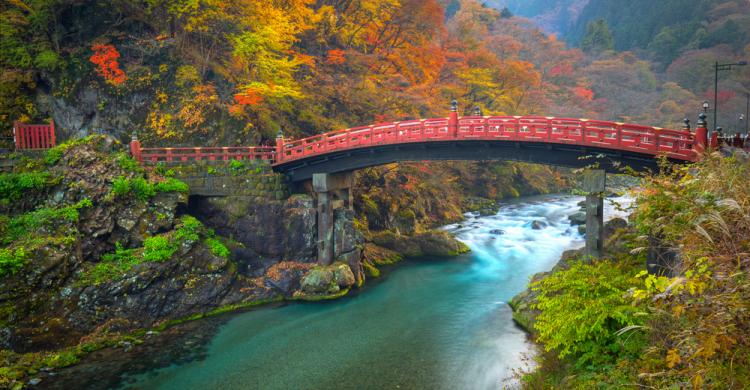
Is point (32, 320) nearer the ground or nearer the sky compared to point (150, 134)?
nearer the ground

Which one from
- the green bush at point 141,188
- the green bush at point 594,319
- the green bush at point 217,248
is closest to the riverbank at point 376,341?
the green bush at point 217,248

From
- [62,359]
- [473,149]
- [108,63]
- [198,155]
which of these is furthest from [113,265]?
[473,149]

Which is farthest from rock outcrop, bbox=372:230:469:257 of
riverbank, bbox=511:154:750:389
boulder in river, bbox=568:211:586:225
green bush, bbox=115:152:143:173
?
riverbank, bbox=511:154:750:389

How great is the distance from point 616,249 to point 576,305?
9.07 m

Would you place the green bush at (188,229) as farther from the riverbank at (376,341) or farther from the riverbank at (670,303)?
the riverbank at (670,303)

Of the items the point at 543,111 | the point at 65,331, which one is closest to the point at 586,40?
the point at 543,111

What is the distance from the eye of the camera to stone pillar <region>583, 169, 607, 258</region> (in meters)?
18.9

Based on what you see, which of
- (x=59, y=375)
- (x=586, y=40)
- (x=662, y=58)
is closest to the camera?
(x=59, y=375)

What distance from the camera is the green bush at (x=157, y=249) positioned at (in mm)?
19328

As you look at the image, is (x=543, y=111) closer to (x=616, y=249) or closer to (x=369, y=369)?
(x=616, y=249)

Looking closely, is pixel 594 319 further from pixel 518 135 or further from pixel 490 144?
pixel 490 144

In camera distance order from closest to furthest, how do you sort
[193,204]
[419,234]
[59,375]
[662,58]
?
1. [59,375]
2. [193,204]
3. [419,234]
4. [662,58]

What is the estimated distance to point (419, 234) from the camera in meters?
29.8

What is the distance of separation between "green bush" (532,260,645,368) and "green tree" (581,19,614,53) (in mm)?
68138
